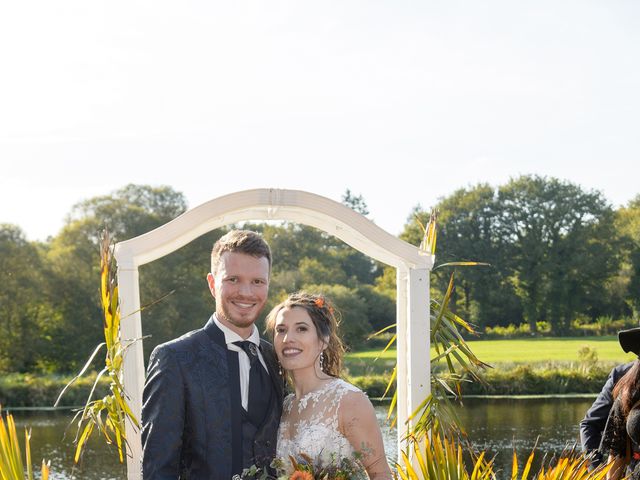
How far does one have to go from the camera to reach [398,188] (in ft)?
151

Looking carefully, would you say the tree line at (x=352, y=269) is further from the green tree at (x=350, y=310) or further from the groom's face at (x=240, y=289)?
the groom's face at (x=240, y=289)

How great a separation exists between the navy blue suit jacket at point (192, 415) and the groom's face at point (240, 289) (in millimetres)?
134

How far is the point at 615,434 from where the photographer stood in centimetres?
400

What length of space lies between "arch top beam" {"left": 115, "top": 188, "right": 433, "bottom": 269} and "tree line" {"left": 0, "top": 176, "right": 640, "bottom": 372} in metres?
8.54

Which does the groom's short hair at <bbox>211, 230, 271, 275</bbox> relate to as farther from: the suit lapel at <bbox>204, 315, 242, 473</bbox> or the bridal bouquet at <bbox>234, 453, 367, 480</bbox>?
the bridal bouquet at <bbox>234, 453, 367, 480</bbox>

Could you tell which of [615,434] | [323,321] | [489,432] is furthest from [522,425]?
[323,321]

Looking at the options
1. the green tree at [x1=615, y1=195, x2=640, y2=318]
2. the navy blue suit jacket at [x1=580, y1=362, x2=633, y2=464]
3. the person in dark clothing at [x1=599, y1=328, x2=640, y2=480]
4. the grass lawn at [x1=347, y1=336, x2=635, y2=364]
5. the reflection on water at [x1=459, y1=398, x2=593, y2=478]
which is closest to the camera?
the person in dark clothing at [x1=599, y1=328, x2=640, y2=480]

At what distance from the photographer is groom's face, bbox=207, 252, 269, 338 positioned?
10.7 feet

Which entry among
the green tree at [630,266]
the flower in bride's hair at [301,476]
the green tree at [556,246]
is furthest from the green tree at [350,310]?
the flower in bride's hair at [301,476]

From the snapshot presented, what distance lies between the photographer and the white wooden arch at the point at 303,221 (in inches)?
180

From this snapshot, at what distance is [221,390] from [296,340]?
510 mm

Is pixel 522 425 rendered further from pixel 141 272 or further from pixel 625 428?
pixel 625 428

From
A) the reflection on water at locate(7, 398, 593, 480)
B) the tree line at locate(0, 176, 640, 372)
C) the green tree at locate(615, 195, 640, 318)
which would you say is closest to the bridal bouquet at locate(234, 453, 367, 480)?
the reflection on water at locate(7, 398, 593, 480)

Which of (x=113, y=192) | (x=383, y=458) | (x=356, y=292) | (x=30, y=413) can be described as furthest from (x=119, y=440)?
(x=356, y=292)
